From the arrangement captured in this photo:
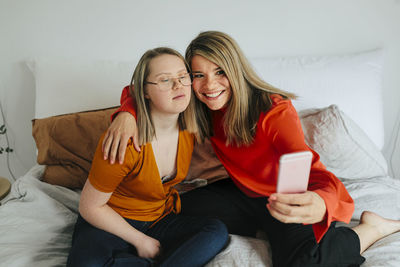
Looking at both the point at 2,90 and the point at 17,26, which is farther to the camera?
the point at 2,90

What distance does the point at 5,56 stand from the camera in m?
1.78

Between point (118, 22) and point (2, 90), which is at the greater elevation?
point (118, 22)

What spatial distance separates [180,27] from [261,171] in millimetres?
1075

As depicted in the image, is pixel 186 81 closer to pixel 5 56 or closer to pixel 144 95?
pixel 144 95

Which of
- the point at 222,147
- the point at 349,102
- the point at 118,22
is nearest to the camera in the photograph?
the point at 222,147

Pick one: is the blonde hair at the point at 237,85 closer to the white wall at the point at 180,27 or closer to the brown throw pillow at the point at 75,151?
the brown throw pillow at the point at 75,151

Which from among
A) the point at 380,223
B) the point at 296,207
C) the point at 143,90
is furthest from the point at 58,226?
the point at 380,223

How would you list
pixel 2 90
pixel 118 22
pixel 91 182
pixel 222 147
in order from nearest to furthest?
pixel 91 182 → pixel 222 147 → pixel 118 22 → pixel 2 90

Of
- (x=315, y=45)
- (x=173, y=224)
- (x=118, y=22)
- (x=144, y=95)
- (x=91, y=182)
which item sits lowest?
(x=173, y=224)

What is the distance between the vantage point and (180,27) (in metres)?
1.75

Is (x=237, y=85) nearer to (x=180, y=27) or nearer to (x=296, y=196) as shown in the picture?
(x=296, y=196)

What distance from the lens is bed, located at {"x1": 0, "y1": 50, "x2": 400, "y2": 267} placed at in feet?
3.32

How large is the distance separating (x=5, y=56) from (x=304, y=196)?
1.90m

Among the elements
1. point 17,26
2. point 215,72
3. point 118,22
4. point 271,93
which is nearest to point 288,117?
point 271,93
